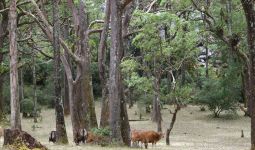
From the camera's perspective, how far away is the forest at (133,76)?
48.2 feet

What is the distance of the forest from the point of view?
14.7m

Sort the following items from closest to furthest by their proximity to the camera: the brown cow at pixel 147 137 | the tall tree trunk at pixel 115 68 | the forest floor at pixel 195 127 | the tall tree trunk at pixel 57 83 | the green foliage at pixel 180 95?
the tall tree trunk at pixel 115 68 → the tall tree trunk at pixel 57 83 → the brown cow at pixel 147 137 → the green foliage at pixel 180 95 → the forest floor at pixel 195 127

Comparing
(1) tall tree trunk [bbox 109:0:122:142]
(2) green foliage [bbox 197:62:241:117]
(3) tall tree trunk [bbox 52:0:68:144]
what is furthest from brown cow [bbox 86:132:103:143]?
(2) green foliage [bbox 197:62:241:117]

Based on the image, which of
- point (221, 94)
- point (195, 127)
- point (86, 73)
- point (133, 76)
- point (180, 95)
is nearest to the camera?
point (86, 73)

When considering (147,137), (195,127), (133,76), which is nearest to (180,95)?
(133,76)

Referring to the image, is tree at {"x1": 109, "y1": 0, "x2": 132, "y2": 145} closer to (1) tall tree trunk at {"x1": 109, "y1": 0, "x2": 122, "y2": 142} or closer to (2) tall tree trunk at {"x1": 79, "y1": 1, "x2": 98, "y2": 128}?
(1) tall tree trunk at {"x1": 109, "y1": 0, "x2": 122, "y2": 142}

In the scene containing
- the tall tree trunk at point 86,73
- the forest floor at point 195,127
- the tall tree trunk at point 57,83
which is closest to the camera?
the tall tree trunk at point 57,83

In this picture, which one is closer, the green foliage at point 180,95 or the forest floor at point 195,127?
the green foliage at point 180,95

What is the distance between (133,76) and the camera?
23.3 meters

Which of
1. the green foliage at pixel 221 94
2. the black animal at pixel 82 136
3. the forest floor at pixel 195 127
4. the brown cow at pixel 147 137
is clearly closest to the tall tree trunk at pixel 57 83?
the black animal at pixel 82 136

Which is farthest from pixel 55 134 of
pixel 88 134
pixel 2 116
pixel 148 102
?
pixel 148 102

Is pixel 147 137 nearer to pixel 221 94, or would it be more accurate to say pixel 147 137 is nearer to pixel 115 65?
pixel 115 65

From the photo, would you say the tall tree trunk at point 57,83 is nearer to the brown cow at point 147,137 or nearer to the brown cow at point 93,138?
the brown cow at point 93,138

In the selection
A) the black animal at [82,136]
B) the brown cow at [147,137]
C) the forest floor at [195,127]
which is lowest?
the forest floor at [195,127]
